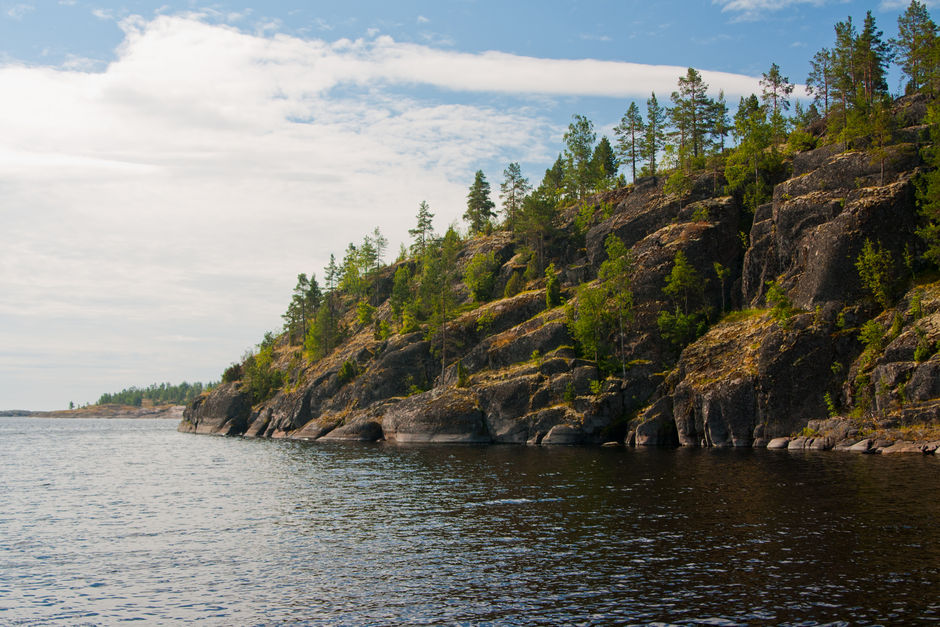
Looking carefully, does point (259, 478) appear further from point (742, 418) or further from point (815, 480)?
point (742, 418)

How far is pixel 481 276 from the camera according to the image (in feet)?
425

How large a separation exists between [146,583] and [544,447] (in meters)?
61.3

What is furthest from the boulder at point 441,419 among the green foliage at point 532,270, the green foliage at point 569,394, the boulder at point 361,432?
the green foliage at point 532,270

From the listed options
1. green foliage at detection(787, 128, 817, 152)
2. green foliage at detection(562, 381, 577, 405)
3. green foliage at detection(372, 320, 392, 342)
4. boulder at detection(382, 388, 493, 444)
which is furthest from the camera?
green foliage at detection(372, 320, 392, 342)

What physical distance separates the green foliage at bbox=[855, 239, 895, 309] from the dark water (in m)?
25.0

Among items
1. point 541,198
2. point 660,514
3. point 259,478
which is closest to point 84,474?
point 259,478

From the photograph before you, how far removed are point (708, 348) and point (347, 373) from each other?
7332 centimetres

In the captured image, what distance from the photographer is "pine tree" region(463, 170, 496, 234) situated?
166 m

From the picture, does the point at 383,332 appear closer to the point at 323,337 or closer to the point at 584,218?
the point at 323,337

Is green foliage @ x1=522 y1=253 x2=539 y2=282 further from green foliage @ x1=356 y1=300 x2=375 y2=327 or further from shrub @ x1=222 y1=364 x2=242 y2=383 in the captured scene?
shrub @ x1=222 y1=364 x2=242 y2=383

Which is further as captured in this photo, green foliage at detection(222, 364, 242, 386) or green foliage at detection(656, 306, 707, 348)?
green foliage at detection(222, 364, 242, 386)

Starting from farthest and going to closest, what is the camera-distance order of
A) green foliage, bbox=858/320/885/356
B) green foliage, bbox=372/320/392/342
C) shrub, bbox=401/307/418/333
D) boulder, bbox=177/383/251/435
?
1. boulder, bbox=177/383/251/435
2. green foliage, bbox=372/320/392/342
3. shrub, bbox=401/307/418/333
4. green foliage, bbox=858/320/885/356

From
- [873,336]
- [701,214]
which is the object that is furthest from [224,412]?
[873,336]

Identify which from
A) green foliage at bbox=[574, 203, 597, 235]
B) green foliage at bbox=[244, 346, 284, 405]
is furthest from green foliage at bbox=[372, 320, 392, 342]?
green foliage at bbox=[574, 203, 597, 235]
